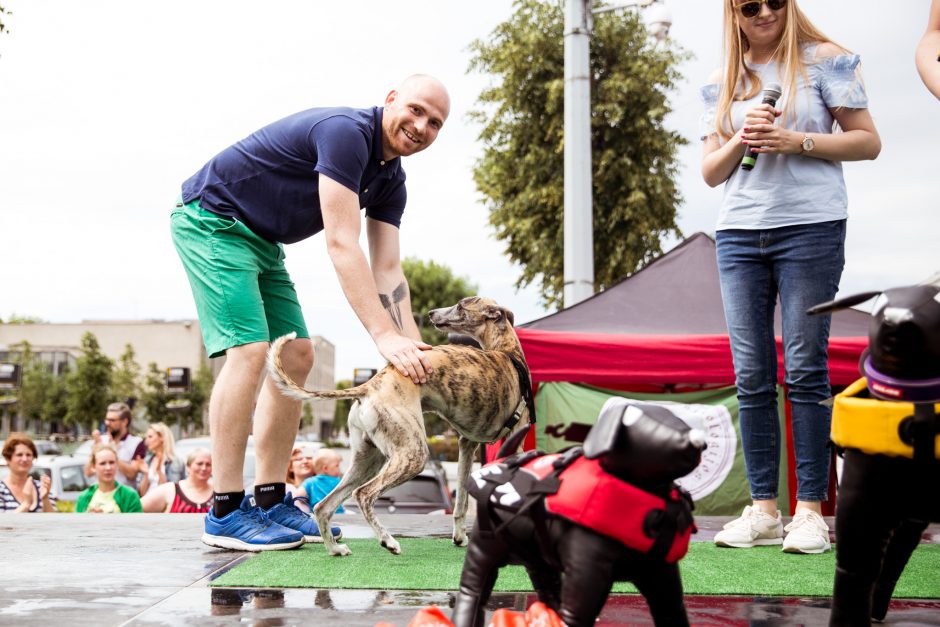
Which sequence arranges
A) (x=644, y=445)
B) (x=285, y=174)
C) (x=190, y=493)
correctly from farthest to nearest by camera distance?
1. (x=190, y=493)
2. (x=285, y=174)
3. (x=644, y=445)

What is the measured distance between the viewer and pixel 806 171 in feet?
12.0

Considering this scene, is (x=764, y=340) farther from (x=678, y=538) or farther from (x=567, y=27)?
(x=567, y=27)

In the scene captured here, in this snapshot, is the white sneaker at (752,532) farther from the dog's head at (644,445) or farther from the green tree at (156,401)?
the green tree at (156,401)

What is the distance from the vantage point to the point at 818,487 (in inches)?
144

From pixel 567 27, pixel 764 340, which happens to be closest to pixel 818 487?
pixel 764 340

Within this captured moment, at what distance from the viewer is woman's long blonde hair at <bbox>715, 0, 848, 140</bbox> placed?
369 centimetres

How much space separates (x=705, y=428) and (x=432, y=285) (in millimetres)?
51689

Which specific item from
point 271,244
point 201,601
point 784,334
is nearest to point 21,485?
point 271,244

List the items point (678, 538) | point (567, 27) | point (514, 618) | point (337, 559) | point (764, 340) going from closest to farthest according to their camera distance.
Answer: point (678, 538) → point (514, 618) → point (337, 559) → point (764, 340) → point (567, 27)


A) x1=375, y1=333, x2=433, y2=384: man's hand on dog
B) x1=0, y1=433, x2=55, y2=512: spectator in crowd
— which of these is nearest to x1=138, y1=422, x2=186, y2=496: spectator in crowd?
x1=0, y1=433, x2=55, y2=512: spectator in crowd

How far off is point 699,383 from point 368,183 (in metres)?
5.35

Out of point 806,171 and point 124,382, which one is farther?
point 124,382

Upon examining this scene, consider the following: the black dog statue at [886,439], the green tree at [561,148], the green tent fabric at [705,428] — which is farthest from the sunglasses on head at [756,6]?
the green tree at [561,148]

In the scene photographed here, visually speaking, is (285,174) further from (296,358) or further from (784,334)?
(784,334)
